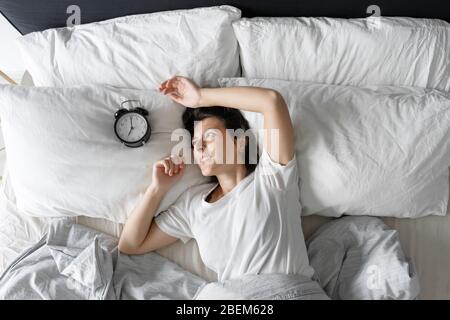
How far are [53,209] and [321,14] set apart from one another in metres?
1.04

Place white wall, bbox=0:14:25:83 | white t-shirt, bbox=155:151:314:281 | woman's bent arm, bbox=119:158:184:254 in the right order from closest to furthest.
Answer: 1. white t-shirt, bbox=155:151:314:281
2. woman's bent arm, bbox=119:158:184:254
3. white wall, bbox=0:14:25:83

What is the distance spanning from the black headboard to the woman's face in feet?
1.33

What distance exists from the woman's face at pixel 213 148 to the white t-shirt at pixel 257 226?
0.08 m

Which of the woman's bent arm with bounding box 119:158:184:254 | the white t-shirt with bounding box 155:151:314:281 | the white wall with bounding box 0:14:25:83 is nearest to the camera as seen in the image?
the white t-shirt with bounding box 155:151:314:281

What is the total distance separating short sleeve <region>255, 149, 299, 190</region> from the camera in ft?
4.17

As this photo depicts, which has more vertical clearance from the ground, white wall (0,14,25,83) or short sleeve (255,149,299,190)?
white wall (0,14,25,83)

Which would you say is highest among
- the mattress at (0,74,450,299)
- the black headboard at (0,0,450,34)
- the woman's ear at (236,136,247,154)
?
the black headboard at (0,0,450,34)

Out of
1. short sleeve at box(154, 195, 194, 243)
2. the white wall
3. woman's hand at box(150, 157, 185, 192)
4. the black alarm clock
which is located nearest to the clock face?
the black alarm clock

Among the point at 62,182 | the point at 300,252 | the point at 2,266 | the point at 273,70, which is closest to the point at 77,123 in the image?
the point at 62,182

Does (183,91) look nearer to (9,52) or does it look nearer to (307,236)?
(307,236)

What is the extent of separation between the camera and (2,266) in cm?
142

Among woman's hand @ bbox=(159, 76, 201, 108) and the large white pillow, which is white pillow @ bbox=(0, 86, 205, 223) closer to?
woman's hand @ bbox=(159, 76, 201, 108)
